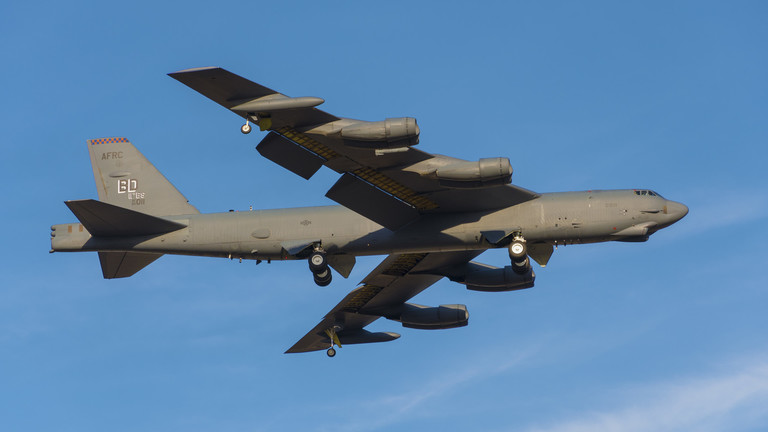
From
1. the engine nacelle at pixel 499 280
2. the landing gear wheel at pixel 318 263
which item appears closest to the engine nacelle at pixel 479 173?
the landing gear wheel at pixel 318 263

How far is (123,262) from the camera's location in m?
45.1

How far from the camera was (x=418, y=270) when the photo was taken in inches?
1882

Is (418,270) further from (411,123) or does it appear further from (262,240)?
(411,123)

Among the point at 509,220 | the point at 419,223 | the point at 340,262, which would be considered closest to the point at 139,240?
the point at 340,262

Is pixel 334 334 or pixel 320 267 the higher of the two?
pixel 320 267

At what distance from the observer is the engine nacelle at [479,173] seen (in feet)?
125

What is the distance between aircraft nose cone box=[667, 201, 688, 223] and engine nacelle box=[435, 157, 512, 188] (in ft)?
22.3

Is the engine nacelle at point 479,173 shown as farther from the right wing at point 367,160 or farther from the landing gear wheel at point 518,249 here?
the landing gear wheel at point 518,249

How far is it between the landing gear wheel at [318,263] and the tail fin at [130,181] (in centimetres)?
637

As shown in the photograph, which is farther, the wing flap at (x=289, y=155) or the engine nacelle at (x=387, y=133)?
the wing flap at (x=289, y=155)

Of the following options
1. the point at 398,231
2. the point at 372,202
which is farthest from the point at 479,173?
the point at 398,231

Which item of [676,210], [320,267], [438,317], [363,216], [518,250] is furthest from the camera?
[438,317]

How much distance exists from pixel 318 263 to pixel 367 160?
512cm

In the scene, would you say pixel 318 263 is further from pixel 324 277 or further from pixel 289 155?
pixel 289 155
